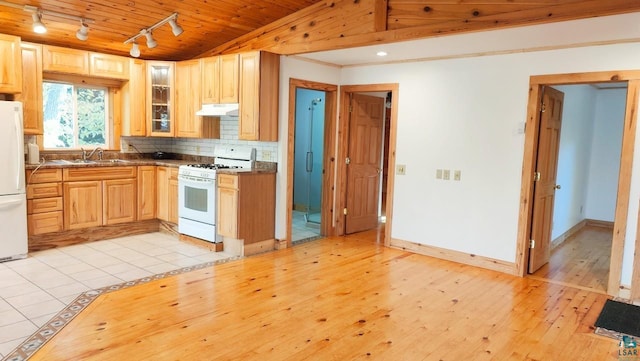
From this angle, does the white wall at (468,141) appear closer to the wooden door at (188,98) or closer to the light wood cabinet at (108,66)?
the wooden door at (188,98)

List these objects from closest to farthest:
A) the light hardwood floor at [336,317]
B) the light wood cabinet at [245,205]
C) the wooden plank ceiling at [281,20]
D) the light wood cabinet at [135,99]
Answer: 1. the light hardwood floor at [336,317]
2. the wooden plank ceiling at [281,20]
3. the light wood cabinet at [245,205]
4. the light wood cabinet at [135,99]

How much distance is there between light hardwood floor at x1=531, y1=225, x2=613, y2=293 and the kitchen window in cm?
589

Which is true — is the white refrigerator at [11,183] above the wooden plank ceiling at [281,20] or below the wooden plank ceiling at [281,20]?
below

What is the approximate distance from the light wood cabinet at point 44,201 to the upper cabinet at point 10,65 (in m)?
0.92

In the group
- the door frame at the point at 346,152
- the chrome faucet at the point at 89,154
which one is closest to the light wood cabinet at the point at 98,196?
the chrome faucet at the point at 89,154

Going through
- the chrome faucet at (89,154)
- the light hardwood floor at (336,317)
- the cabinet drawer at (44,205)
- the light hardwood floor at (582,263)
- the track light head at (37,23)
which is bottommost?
the light hardwood floor at (336,317)

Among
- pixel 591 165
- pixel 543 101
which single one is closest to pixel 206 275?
pixel 543 101

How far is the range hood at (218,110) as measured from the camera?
212 inches

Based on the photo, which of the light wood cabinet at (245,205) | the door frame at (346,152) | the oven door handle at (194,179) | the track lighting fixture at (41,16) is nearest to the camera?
Result: the track lighting fixture at (41,16)

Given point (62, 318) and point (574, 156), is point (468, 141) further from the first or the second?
point (62, 318)

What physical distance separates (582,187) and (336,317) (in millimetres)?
5745

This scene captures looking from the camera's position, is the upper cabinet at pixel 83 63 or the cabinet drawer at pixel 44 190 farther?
the upper cabinet at pixel 83 63

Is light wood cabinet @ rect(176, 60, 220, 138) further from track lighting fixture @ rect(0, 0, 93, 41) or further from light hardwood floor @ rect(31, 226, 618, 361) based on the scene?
light hardwood floor @ rect(31, 226, 618, 361)

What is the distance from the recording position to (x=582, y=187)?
733 centimetres
